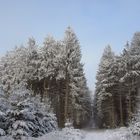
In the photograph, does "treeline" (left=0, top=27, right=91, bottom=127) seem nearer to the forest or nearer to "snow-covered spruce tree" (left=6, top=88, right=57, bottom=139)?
the forest

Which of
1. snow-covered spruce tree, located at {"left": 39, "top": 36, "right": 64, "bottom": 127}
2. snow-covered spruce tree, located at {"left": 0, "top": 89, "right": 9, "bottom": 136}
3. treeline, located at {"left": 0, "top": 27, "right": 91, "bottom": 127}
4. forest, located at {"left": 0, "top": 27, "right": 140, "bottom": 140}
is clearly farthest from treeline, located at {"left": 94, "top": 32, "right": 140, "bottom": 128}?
snow-covered spruce tree, located at {"left": 0, "top": 89, "right": 9, "bottom": 136}

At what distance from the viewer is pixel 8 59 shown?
57656 mm

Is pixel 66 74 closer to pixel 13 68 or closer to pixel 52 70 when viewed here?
pixel 52 70

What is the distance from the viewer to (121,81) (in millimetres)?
45031

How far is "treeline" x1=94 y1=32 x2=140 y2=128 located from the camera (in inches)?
1792

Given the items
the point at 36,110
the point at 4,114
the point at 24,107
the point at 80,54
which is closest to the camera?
the point at 4,114

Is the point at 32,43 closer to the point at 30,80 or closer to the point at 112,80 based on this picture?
the point at 30,80

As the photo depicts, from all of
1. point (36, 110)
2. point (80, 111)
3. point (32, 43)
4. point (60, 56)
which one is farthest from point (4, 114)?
point (80, 111)

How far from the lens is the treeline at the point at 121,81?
45.5 m

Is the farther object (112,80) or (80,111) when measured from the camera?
(80,111)

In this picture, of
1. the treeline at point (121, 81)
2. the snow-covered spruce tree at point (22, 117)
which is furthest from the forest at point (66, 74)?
the snow-covered spruce tree at point (22, 117)

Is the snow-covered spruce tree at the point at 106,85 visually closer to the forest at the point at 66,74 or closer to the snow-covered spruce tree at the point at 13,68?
the forest at the point at 66,74

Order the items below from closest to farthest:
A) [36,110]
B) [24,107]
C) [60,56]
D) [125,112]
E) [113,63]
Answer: [24,107] → [36,110] → [60,56] → [113,63] → [125,112]

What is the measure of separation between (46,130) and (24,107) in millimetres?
4130
